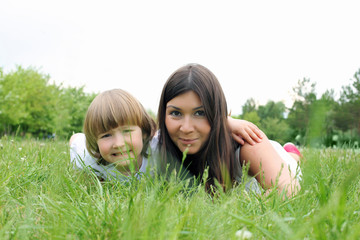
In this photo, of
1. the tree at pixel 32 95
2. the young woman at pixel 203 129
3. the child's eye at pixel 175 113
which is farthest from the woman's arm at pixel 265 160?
the tree at pixel 32 95

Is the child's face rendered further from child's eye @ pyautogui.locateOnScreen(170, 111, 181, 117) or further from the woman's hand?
the woman's hand

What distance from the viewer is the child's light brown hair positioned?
9.40 feet

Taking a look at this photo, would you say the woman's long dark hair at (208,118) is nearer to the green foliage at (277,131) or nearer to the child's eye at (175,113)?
the child's eye at (175,113)

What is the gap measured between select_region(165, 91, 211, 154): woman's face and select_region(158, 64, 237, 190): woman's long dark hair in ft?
0.16

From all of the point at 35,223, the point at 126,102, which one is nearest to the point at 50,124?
the point at 126,102

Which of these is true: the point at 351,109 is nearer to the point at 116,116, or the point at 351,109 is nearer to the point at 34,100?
the point at 116,116

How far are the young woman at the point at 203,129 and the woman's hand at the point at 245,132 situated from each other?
54 millimetres

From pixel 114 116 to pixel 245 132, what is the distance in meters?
1.25

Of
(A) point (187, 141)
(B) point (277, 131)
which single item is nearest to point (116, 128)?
(A) point (187, 141)

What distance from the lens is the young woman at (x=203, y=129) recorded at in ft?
8.95

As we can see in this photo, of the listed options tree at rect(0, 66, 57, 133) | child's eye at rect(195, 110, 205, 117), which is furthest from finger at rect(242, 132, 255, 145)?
tree at rect(0, 66, 57, 133)

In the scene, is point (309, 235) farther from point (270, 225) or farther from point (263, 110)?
point (263, 110)

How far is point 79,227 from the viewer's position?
1.28m

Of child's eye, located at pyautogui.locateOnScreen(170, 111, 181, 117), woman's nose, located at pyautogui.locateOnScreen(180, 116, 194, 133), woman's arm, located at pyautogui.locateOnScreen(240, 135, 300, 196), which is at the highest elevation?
child's eye, located at pyautogui.locateOnScreen(170, 111, 181, 117)
